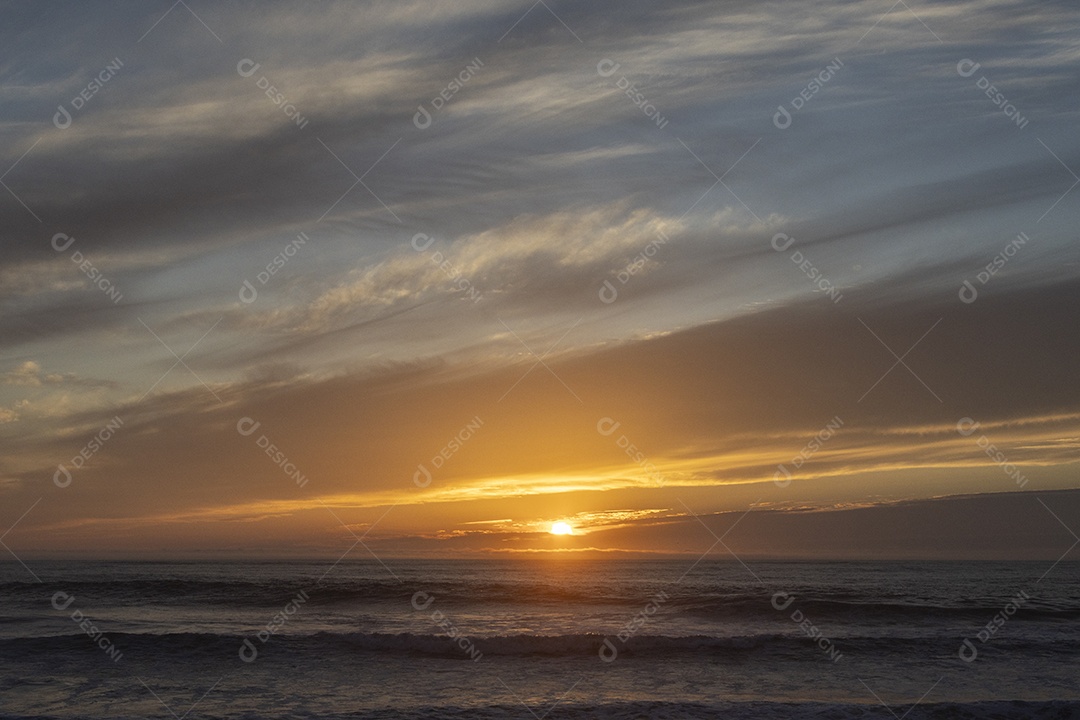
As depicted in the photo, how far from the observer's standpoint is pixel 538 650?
2141cm

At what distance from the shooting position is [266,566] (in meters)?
53.7

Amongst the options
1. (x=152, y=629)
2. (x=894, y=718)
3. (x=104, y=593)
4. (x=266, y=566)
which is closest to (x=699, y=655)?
(x=894, y=718)

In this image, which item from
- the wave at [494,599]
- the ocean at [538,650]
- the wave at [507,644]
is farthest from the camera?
the wave at [494,599]

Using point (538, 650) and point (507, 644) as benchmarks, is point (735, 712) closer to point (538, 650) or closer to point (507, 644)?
point (538, 650)

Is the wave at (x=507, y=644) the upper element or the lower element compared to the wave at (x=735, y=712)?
upper

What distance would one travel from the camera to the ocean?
1538 centimetres

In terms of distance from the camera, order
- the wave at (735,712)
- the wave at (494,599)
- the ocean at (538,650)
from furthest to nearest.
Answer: the wave at (494,599) < the ocean at (538,650) < the wave at (735,712)

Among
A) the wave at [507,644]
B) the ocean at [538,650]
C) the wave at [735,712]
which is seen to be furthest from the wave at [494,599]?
the wave at [735,712]

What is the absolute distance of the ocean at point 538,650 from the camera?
1538 centimetres

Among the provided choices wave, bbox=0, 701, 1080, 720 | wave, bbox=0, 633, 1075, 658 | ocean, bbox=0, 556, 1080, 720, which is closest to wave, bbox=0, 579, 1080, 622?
ocean, bbox=0, 556, 1080, 720

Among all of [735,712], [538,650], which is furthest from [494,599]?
[735,712]

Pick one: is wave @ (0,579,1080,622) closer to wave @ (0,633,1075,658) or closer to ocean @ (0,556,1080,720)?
ocean @ (0,556,1080,720)

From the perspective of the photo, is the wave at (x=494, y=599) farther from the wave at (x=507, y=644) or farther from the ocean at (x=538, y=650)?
the wave at (x=507, y=644)

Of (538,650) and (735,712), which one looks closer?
(735,712)
